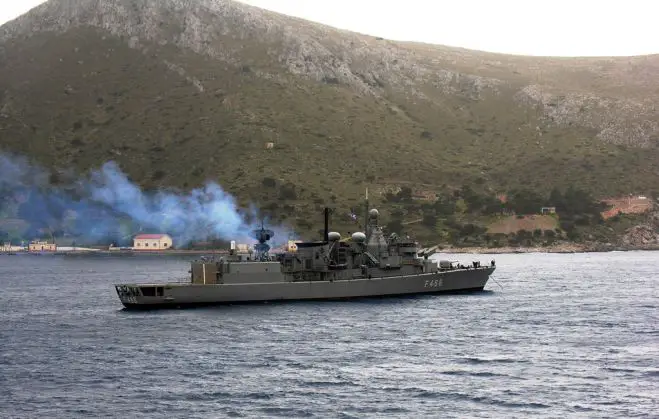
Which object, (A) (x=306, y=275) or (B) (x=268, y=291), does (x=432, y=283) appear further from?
(B) (x=268, y=291)

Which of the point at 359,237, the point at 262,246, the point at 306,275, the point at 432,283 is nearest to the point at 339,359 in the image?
the point at 306,275

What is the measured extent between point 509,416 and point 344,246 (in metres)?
45.2

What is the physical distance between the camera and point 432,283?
91688 mm

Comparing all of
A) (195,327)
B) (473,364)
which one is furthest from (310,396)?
(195,327)

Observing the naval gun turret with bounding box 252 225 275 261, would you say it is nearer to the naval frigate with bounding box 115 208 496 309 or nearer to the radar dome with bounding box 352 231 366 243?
the naval frigate with bounding box 115 208 496 309

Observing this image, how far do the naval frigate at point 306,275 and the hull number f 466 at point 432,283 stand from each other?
87 millimetres

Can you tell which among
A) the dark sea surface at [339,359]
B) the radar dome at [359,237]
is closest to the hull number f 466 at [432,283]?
the dark sea surface at [339,359]

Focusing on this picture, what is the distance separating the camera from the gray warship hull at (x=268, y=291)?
78938mm

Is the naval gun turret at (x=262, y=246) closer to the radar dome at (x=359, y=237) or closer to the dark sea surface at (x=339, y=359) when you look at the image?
the dark sea surface at (x=339, y=359)

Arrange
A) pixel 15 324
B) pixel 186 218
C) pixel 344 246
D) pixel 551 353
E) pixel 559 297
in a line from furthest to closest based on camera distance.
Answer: pixel 186 218 → pixel 559 297 → pixel 344 246 → pixel 15 324 → pixel 551 353

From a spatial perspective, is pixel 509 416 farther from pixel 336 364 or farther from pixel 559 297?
pixel 559 297

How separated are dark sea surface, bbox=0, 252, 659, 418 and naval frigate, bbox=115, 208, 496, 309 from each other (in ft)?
5.18

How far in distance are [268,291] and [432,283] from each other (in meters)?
19.2

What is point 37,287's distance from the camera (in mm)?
113375
